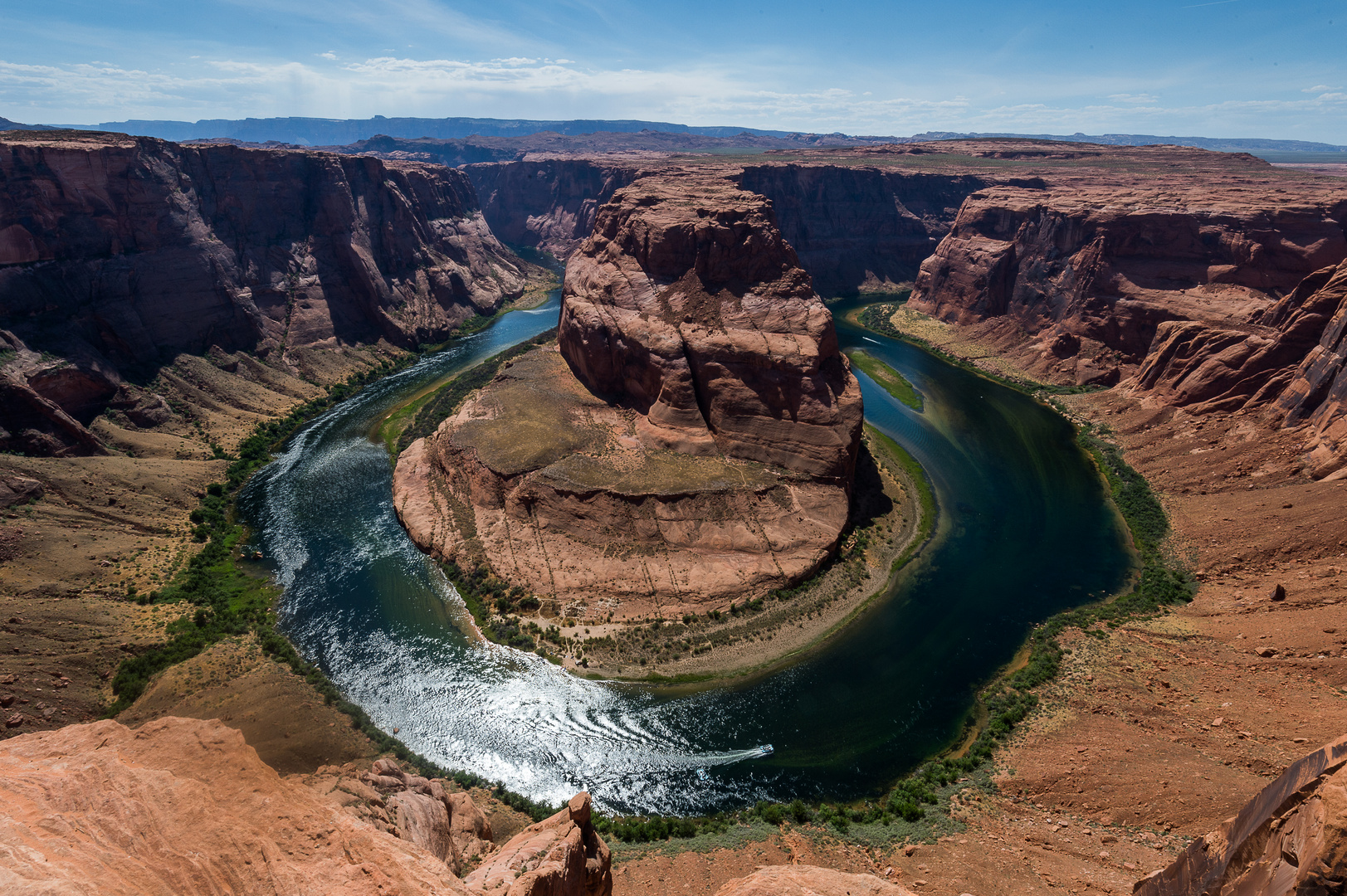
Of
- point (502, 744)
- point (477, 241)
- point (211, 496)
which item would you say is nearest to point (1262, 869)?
point (502, 744)

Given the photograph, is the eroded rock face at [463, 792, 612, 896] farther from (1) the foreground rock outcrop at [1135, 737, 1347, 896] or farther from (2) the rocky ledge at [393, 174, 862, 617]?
(2) the rocky ledge at [393, 174, 862, 617]

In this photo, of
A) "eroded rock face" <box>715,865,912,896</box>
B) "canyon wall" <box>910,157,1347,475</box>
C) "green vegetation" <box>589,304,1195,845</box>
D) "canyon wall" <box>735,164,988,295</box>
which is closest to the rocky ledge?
"green vegetation" <box>589,304,1195,845</box>

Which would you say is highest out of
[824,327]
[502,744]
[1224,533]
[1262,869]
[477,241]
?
[477,241]

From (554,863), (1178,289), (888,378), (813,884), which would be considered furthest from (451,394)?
(1178,289)

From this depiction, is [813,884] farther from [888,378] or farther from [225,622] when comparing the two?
[888,378]

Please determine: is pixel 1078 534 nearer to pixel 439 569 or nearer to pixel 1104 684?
pixel 1104 684

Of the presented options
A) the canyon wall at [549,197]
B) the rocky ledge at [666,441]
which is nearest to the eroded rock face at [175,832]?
the rocky ledge at [666,441]
